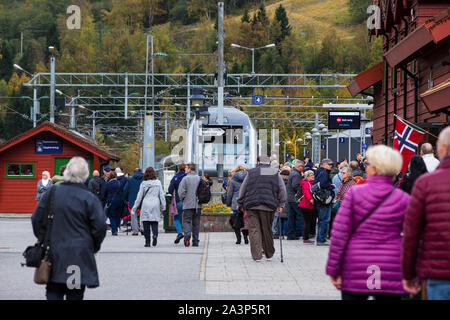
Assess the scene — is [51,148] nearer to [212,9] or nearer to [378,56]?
[378,56]

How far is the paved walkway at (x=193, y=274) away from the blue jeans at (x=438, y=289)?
4.52m

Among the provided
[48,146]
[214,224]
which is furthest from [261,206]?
[48,146]

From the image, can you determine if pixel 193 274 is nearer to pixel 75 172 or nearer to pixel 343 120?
pixel 75 172

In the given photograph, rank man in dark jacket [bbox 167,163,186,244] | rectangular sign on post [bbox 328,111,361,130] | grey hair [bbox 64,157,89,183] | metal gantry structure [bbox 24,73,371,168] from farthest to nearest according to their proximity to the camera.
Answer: metal gantry structure [bbox 24,73,371,168] → rectangular sign on post [bbox 328,111,361,130] → man in dark jacket [bbox 167,163,186,244] → grey hair [bbox 64,157,89,183]

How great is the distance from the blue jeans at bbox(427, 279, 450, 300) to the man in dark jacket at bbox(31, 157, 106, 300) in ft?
9.30

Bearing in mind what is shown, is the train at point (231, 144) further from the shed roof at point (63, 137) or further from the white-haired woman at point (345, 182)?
the white-haired woman at point (345, 182)

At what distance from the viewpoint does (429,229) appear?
5.59 meters

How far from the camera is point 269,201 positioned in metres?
14.7

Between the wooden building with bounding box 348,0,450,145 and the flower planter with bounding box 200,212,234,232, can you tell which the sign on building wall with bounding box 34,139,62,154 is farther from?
the flower planter with bounding box 200,212,234,232

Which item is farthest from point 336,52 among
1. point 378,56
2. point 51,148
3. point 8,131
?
point 51,148

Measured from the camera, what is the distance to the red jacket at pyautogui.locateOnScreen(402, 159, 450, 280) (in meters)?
5.51

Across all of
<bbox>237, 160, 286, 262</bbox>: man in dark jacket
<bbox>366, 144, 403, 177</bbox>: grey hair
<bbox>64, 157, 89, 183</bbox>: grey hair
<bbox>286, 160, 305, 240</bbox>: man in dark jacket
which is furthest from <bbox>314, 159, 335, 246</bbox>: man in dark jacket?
<bbox>366, 144, 403, 177</bbox>: grey hair

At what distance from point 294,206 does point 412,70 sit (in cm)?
825
